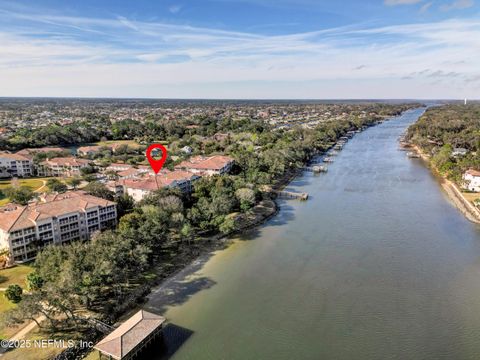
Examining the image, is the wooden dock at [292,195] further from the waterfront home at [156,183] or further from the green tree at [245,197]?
the waterfront home at [156,183]

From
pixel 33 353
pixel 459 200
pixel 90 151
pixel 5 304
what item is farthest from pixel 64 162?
pixel 459 200

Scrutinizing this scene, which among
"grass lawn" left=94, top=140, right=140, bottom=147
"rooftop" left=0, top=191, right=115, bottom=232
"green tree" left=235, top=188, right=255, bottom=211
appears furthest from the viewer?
"grass lawn" left=94, top=140, right=140, bottom=147

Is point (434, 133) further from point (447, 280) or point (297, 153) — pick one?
point (447, 280)

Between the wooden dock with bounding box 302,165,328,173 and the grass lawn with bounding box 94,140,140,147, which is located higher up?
the grass lawn with bounding box 94,140,140,147

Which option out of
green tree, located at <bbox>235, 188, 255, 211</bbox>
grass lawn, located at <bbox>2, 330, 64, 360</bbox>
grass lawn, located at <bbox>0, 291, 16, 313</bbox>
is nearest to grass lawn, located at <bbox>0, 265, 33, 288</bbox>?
grass lawn, located at <bbox>0, 291, 16, 313</bbox>

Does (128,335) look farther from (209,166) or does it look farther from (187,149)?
(187,149)

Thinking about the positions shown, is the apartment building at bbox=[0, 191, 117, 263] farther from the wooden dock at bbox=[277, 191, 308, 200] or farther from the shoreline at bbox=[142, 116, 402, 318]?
the wooden dock at bbox=[277, 191, 308, 200]

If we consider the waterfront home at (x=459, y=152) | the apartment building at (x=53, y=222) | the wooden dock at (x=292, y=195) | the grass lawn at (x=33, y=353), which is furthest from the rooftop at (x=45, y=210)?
the waterfront home at (x=459, y=152)
